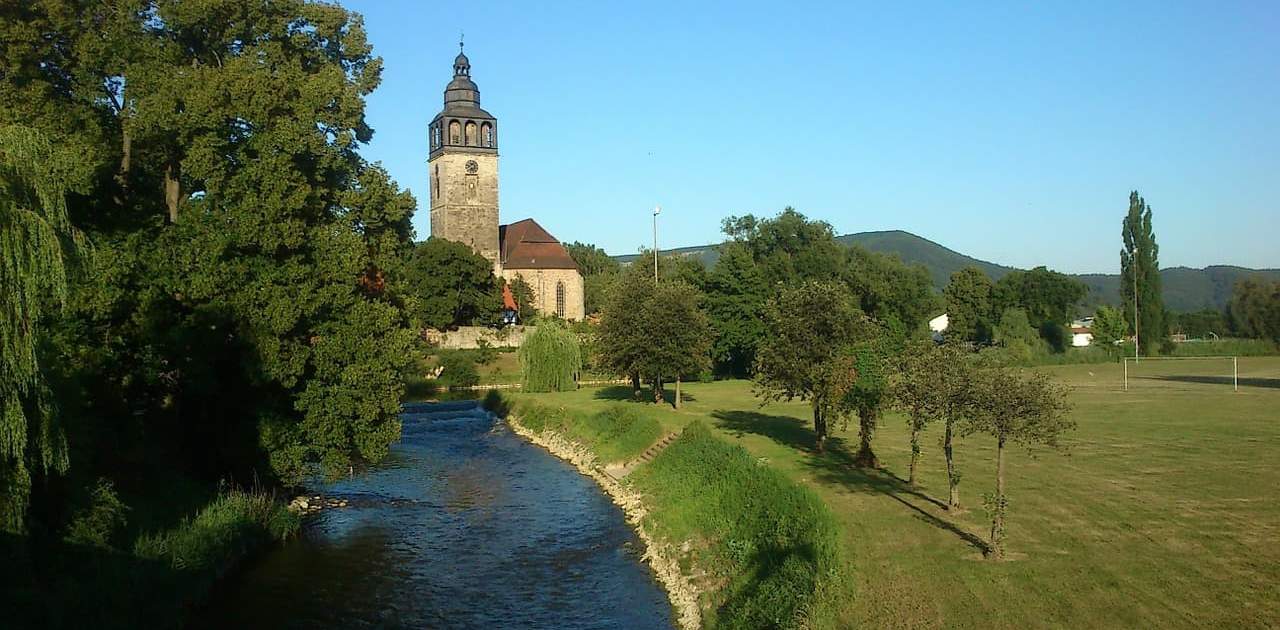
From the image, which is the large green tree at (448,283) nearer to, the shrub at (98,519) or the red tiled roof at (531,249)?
the red tiled roof at (531,249)

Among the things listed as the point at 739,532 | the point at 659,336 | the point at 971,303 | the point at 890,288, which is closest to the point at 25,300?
the point at 739,532

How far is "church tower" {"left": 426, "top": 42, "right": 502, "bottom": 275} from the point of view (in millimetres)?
91938

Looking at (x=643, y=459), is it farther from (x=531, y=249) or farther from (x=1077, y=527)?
(x=531, y=249)

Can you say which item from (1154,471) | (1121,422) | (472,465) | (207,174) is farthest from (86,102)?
(1121,422)

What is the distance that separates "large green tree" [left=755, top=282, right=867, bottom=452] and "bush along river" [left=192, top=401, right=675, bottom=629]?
20.4 feet

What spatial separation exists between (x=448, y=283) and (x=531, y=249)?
66.7 ft

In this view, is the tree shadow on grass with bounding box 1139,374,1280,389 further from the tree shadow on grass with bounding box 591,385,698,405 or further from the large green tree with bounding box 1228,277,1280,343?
the tree shadow on grass with bounding box 591,385,698,405

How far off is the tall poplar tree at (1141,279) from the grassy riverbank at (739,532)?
73.6 meters

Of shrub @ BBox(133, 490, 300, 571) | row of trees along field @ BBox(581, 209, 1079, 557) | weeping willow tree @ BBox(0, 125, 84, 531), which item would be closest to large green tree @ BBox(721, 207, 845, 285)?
row of trees along field @ BBox(581, 209, 1079, 557)

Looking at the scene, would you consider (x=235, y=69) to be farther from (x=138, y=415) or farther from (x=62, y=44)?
(x=138, y=415)

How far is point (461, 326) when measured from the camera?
79.2 m

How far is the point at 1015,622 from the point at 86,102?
866 inches

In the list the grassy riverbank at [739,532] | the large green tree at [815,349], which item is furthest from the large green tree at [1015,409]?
the large green tree at [815,349]

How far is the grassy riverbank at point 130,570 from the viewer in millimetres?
13391
